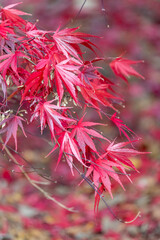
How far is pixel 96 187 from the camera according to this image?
0.77 metres

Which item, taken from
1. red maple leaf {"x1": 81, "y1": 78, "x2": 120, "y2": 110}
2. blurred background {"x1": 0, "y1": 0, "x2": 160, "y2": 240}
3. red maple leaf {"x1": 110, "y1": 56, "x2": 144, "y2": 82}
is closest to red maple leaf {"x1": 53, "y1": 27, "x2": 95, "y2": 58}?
red maple leaf {"x1": 81, "y1": 78, "x2": 120, "y2": 110}

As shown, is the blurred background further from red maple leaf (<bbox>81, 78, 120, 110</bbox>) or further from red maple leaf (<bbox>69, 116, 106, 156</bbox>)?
red maple leaf (<bbox>69, 116, 106, 156</bbox>)

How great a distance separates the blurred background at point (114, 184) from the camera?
1914 millimetres

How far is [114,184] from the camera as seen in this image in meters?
2.29

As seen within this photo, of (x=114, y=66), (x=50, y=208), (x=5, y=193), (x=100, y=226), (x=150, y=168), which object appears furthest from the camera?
(x=150, y=168)

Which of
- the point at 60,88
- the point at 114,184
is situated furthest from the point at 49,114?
the point at 114,184

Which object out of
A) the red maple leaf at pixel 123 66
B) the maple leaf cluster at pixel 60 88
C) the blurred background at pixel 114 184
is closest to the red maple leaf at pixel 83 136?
the maple leaf cluster at pixel 60 88

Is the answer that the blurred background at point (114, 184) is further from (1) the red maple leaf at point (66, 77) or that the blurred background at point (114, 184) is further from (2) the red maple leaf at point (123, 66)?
(1) the red maple leaf at point (66, 77)

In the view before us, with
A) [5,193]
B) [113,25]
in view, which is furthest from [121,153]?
[113,25]

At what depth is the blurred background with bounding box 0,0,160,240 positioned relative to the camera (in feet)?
6.28

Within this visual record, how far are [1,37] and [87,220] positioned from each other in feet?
4.95

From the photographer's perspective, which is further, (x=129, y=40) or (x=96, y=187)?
(x=129, y=40)

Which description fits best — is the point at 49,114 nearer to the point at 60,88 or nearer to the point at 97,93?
the point at 60,88

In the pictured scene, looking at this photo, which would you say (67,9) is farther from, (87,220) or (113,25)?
(87,220)
